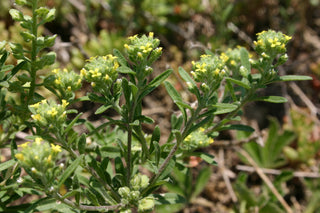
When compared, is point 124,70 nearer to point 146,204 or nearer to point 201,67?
point 201,67

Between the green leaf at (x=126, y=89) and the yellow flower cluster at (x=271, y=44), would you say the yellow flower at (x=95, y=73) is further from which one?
the yellow flower cluster at (x=271, y=44)

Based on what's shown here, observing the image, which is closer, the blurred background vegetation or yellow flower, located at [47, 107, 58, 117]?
yellow flower, located at [47, 107, 58, 117]

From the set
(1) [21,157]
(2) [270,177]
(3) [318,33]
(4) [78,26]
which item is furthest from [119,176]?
(3) [318,33]

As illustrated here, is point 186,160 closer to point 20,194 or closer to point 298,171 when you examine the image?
point 20,194

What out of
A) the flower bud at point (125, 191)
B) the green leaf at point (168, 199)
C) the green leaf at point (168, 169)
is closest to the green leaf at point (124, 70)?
the green leaf at point (168, 169)

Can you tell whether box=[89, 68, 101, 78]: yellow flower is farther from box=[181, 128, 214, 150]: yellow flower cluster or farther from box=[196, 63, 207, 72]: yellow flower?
box=[181, 128, 214, 150]: yellow flower cluster

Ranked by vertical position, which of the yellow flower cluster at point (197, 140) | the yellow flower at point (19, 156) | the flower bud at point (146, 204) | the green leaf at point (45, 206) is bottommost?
the flower bud at point (146, 204)

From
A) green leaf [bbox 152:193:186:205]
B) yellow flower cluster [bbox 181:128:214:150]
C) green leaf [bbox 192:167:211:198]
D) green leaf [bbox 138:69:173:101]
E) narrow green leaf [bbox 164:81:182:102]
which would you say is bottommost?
green leaf [bbox 192:167:211:198]

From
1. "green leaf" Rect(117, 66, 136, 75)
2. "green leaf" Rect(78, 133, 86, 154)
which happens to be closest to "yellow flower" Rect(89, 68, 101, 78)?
"green leaf" Rect(117, 66, 136, 75)
